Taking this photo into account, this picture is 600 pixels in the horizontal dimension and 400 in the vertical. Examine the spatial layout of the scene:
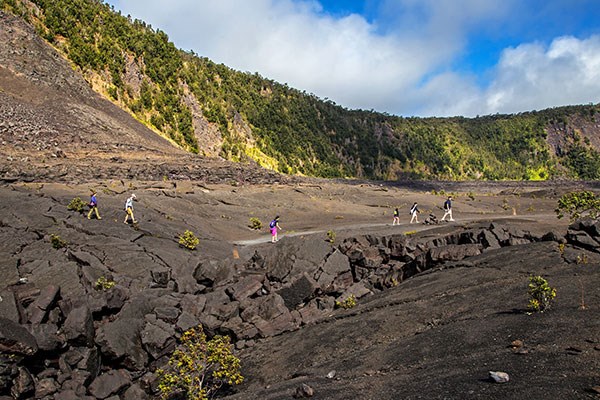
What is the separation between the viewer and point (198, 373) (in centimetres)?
1005

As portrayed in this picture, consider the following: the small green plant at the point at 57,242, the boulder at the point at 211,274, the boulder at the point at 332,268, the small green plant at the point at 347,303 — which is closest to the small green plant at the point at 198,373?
the small green plant at the point at 347,303

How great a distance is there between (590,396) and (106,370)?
11.2m

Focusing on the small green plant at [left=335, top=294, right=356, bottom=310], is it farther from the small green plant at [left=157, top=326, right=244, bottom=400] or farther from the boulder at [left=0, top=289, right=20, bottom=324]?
the boulder at [left=0, top=289, right=20, bottom=324]

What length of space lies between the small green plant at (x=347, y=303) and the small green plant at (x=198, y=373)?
4.88 metres

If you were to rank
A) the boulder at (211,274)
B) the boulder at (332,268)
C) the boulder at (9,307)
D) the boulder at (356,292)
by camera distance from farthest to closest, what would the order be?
the boulder at (332,268) → the boulder at (211,274) → the boulder at (356,292) → the boulder at (9,307)

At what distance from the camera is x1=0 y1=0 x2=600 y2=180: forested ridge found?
5559 centimetres

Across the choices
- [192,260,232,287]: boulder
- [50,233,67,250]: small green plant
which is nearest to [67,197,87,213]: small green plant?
[50,233,67,250]: small green plant

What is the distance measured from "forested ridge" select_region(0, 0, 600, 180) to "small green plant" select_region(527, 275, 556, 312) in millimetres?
Result: 53722

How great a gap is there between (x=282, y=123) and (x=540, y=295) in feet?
260

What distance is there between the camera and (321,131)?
9650 cm

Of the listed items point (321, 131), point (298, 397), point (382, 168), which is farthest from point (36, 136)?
point (382, 168)

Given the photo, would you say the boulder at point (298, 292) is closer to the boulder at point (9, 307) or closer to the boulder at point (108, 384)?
the boulder at point (108, 384)

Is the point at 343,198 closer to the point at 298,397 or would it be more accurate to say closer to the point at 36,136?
the point at 36,136

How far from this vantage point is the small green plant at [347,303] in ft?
47.9
